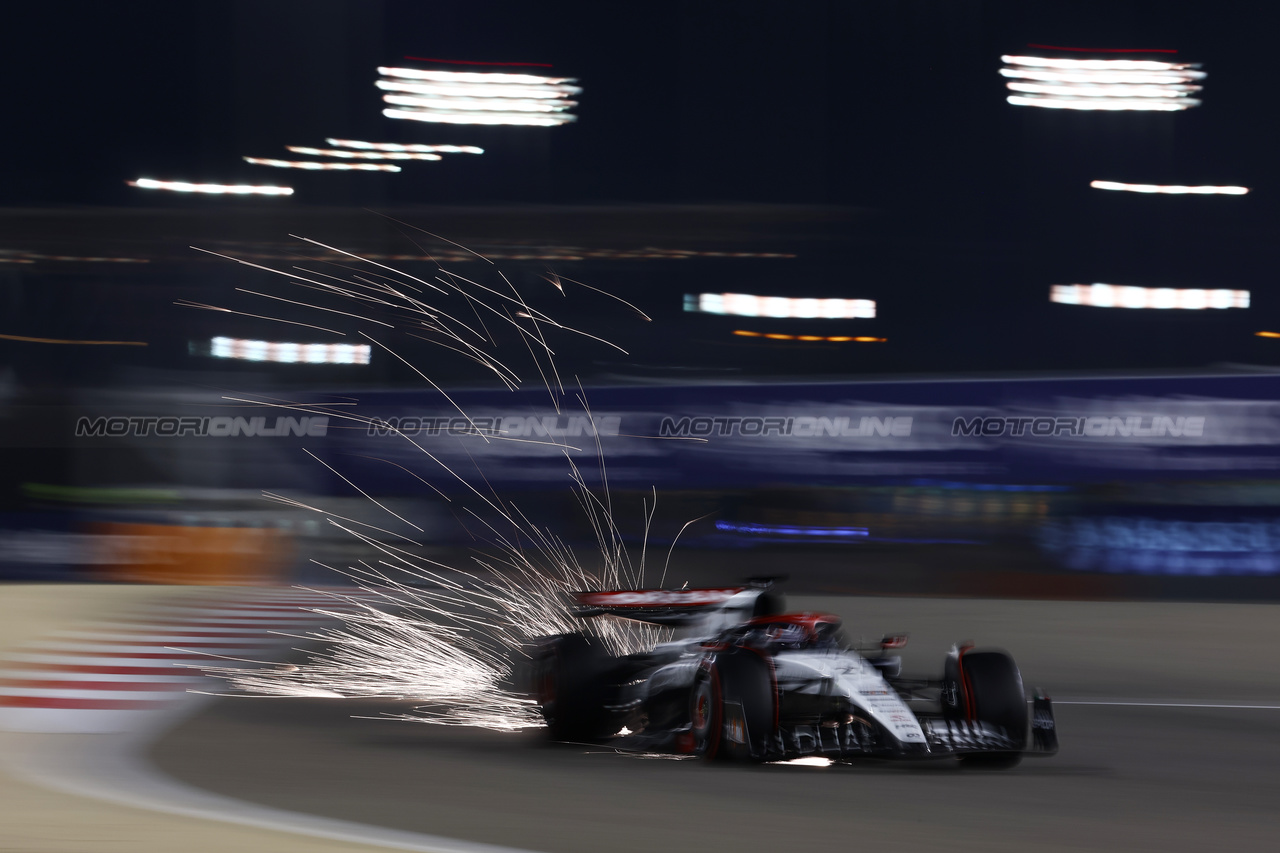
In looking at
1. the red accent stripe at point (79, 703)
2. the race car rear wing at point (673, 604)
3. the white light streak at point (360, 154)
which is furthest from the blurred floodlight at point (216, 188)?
the race car rear wing at point (673, 604)

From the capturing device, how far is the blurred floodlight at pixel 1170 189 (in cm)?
1314

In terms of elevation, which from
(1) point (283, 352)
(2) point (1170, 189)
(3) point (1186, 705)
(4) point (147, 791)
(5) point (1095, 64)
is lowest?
(3) point (1186, 705)

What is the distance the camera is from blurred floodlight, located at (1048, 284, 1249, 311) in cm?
1277

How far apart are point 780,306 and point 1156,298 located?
3.27m

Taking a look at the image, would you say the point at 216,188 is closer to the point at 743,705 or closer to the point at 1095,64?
the point at 1095,64

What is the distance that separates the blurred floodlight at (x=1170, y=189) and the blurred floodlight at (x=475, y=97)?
4845mm

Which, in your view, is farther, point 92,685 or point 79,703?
point 92,685

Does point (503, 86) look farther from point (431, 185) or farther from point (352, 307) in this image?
point (352, 307)

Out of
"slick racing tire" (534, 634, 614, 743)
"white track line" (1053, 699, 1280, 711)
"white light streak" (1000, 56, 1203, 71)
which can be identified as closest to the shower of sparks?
"slick racing tire" (534, 634, 614, 743)

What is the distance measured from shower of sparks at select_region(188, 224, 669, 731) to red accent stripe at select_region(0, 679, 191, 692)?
31 centimetres

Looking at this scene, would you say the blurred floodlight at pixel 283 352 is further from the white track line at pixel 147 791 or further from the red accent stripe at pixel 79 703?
the white track line at pixel 147 791

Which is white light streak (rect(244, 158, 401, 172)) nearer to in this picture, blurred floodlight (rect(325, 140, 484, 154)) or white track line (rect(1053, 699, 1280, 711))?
blurred floodlight (rect(325, 140, 484, 154))

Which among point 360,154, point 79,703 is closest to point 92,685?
point 79,703

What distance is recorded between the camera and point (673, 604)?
529 centimetres
